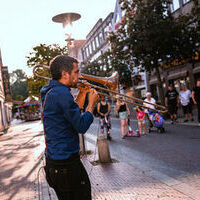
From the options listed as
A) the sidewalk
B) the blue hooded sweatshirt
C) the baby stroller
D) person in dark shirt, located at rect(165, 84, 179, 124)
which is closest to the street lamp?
the sidewalk

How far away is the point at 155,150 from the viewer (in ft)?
24.6

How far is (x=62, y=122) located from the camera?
2.11m

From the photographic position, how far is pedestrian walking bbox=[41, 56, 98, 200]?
207cm

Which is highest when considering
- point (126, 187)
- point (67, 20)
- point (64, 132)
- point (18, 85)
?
point (18, 85)

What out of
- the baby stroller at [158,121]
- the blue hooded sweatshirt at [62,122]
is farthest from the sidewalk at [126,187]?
the baby stroller at [158,121]

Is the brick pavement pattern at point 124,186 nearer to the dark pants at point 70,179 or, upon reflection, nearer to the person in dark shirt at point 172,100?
the dark pants at point 70,179

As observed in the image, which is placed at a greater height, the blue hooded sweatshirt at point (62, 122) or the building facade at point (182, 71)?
the building facade at point (182, 71)

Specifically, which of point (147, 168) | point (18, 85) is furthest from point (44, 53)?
point (18, 85)

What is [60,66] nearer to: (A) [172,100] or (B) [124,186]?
(B) [124,186]

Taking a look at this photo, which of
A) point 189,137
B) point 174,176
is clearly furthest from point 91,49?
point 174,176

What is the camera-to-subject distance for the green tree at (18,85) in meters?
100

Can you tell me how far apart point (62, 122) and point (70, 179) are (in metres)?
0.44

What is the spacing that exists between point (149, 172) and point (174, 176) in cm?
58

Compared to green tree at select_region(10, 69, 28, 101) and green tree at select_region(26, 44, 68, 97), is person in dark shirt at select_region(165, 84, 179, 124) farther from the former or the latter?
green tree at select_region(10, 69, 28, 101)
